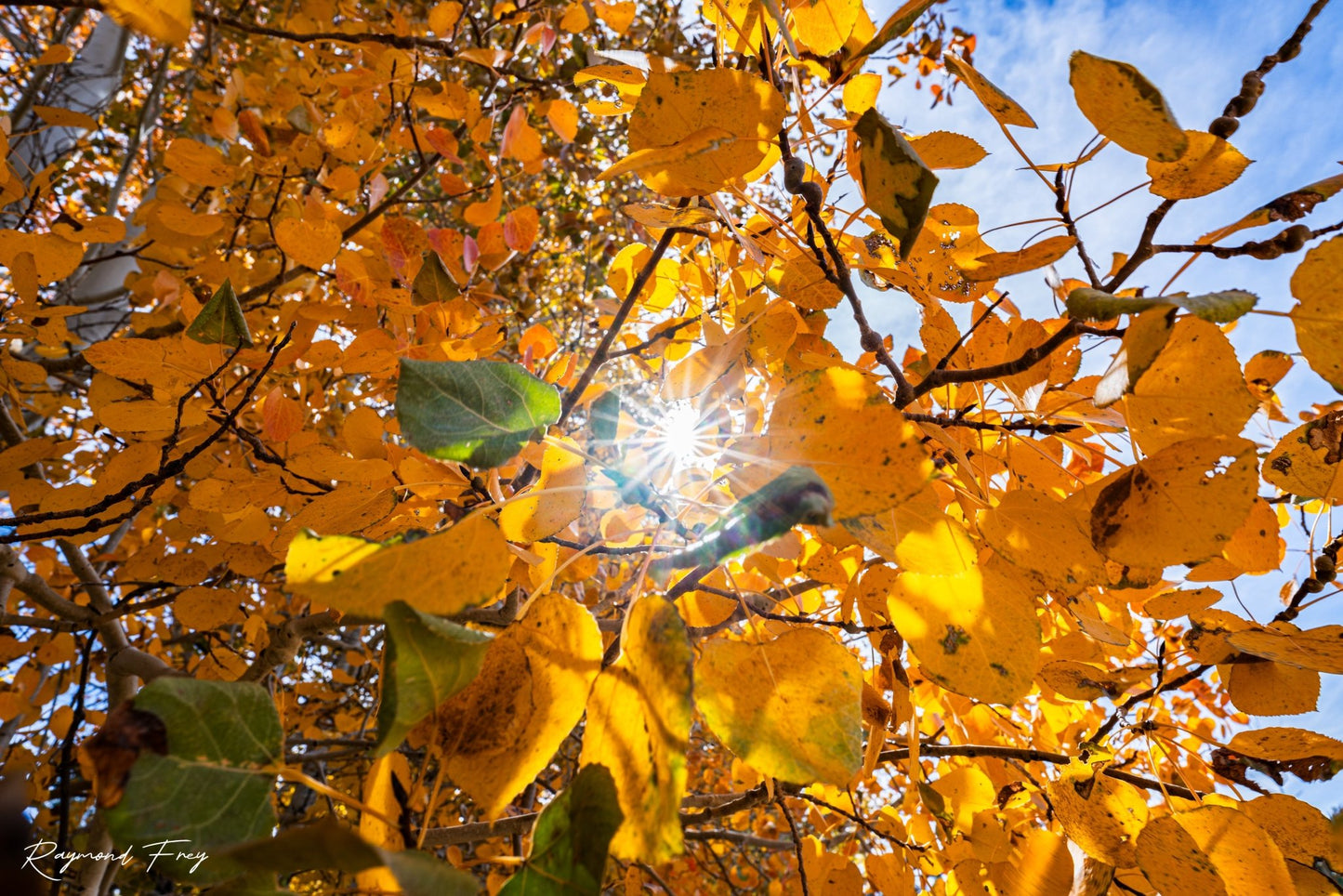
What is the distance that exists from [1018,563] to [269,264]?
6.38ft

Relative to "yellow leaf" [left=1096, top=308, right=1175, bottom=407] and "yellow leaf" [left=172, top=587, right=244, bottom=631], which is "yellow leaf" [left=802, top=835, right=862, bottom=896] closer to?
"yellow leaf" [left=1096, top=308, right=1175, bottom=407]

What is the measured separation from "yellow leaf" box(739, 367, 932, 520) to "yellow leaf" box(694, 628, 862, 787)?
0.12 metres

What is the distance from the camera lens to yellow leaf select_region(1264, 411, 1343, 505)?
0.60 meters

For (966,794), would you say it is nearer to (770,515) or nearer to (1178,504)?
(1178,504)

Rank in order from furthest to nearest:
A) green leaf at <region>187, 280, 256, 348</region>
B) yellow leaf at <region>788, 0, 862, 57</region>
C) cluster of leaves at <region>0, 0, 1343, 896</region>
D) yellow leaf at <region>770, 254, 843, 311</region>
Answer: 1. green leaf at <region>187, 280, 256, 348</region>
2. yellow leaf at <region>770, 254, 843, 311</region>
3. yellow leaf at <region>788, 0, 862, 57</region>
4. cluster of leaves at <region>0, 0, 1343, 896</region>

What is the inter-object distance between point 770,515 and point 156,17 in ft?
1.30

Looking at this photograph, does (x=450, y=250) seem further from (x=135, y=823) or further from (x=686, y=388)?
(x=135, y=823)

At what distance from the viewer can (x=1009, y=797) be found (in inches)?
37.1

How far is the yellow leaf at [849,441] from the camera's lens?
386mm

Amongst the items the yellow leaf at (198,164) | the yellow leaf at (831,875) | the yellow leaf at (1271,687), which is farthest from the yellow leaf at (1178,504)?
the yellow leaf at (198,164)

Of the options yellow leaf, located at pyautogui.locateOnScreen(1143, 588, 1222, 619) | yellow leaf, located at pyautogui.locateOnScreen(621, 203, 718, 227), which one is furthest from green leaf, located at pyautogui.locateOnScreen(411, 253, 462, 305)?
yellow leaf, located at pyautogui.locateOnScreen(1143, 588, 1222, 619)

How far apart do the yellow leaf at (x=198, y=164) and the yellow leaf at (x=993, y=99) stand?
1252 millimetres

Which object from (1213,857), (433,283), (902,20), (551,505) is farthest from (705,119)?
(1213,857)

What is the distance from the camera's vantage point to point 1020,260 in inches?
19.6
